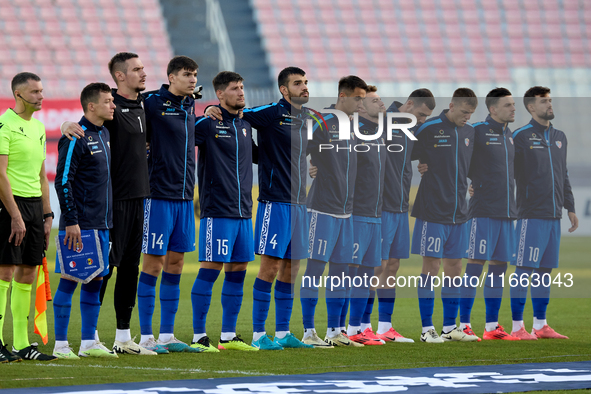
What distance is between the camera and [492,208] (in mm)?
7562

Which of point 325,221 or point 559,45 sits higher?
point 559,45

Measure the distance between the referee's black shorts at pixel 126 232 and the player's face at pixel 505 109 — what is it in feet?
11.6

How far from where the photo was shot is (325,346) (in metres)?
6.60

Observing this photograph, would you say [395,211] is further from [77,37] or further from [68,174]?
[77,37]

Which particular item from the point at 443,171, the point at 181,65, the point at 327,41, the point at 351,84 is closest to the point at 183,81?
the point at 181,65

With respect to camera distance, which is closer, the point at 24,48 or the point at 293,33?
the point at 24,48

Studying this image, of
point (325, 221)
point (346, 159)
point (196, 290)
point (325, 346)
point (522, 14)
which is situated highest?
point (522, 14)

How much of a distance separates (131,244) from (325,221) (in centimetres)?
164

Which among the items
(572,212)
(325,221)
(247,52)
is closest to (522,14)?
(247,52)

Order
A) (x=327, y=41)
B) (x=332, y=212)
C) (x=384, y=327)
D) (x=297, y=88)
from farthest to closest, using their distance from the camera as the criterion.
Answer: (x=327, y=41), (x=384, y=327), (x=332, y=212), (x=297, y=88)

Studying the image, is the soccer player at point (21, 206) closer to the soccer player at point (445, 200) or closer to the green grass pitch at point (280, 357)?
the green grass pitch at point (280, 357)

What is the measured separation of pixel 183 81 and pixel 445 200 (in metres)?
2.65

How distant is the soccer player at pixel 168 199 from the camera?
6082 millimetres

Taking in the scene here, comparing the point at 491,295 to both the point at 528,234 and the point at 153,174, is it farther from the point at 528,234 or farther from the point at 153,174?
the point at 153,174
